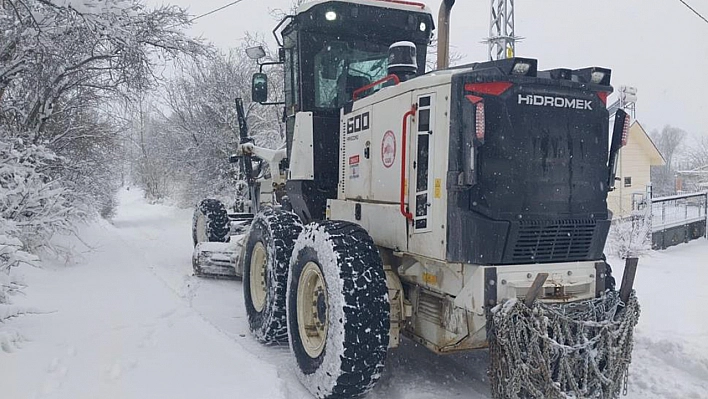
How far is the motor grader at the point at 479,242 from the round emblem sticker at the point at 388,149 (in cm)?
2

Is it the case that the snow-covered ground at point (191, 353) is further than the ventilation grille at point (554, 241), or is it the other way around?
the snow-covered ground at point (191, 353)

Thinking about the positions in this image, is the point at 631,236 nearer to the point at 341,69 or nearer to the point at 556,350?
the point at 341,69

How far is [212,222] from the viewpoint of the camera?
9.70m

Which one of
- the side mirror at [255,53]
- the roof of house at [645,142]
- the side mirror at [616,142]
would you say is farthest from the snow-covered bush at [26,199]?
the roof of house at [645,142]

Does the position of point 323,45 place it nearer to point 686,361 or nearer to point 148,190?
point 686,361

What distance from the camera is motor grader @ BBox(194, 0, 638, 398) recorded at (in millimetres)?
3432

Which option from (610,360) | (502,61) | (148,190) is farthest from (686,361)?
(148,190)

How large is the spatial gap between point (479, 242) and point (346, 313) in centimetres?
96

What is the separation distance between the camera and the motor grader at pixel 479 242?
3.43 metres

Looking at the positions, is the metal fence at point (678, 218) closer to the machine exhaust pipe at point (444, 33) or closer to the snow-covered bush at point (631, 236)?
the snow-covered bush at point (631, 236)

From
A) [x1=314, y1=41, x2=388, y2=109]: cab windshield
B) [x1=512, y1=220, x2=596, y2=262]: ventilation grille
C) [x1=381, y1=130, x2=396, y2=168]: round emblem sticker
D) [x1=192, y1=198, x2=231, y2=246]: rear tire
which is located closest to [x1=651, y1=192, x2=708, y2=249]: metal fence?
[x1=192, y1=198, x2=231, y2=246]: rear tire

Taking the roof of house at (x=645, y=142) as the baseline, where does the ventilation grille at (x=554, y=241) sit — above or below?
below

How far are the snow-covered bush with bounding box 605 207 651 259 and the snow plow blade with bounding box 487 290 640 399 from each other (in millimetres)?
8554

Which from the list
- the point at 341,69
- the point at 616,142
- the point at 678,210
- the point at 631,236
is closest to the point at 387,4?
the point at 341,69
